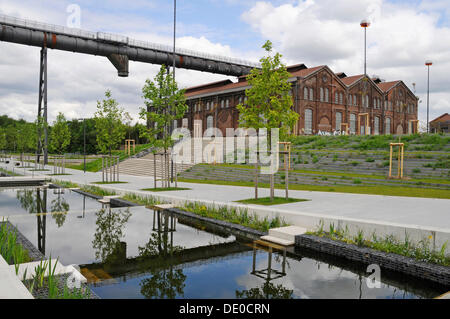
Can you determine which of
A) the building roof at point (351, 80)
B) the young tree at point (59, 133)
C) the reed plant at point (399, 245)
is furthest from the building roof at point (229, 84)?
the reed plant at point (399, 245)

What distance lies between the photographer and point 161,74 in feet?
57.1

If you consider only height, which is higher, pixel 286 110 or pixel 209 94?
pixel 209 94

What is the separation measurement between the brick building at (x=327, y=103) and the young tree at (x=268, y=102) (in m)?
28.3

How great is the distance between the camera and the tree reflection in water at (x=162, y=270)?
5.30 meters

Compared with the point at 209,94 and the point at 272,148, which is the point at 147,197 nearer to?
the point at 272,148

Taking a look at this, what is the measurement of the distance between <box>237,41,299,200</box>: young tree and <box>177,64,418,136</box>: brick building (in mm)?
28285

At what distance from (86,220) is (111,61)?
35965mm

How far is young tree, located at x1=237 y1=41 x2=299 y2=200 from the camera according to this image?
38.8 feet

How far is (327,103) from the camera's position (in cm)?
4500

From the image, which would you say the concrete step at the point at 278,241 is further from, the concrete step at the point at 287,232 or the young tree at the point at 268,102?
the young tree at the point at 268,102

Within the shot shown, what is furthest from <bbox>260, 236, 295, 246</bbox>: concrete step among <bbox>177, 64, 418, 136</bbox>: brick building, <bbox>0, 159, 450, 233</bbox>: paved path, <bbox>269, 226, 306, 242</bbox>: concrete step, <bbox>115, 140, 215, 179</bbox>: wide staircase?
<bbox>177, 64, 418, 136</bbox>: brick building

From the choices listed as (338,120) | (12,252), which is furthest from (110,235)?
(338,120)
